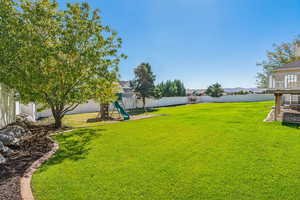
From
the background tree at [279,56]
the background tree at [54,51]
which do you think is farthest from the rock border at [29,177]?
the background tree at [279,56]

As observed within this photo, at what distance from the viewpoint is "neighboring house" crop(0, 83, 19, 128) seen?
734 centimetres

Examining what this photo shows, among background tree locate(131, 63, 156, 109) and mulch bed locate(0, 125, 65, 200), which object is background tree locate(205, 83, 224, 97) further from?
mulch bed locate(0, 125, 65, 200)

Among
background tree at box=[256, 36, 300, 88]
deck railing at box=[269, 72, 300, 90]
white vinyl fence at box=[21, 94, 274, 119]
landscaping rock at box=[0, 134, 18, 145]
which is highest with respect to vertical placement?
background tree at box=[256, 36, 300, 88]

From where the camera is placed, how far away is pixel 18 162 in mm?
4355

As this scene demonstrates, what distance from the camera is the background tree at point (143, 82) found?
904 inches

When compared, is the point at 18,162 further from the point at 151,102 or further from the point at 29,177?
the point at 151,102

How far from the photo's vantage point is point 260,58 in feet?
102

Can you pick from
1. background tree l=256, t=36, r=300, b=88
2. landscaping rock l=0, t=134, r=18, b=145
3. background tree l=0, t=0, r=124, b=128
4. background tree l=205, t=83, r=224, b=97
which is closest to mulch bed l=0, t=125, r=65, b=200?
landscaping rock l=0, t=134, r=18, b=145

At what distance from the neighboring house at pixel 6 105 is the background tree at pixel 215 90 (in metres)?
36.6

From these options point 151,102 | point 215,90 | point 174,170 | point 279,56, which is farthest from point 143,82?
point 279,56

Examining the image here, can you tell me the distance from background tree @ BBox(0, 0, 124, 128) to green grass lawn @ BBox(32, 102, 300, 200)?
3.22 metres

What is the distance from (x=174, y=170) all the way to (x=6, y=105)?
856cm

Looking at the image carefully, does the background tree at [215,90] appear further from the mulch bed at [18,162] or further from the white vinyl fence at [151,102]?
the mulch bed at [18,162]

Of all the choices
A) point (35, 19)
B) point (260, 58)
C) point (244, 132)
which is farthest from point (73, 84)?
point (260, 58)
